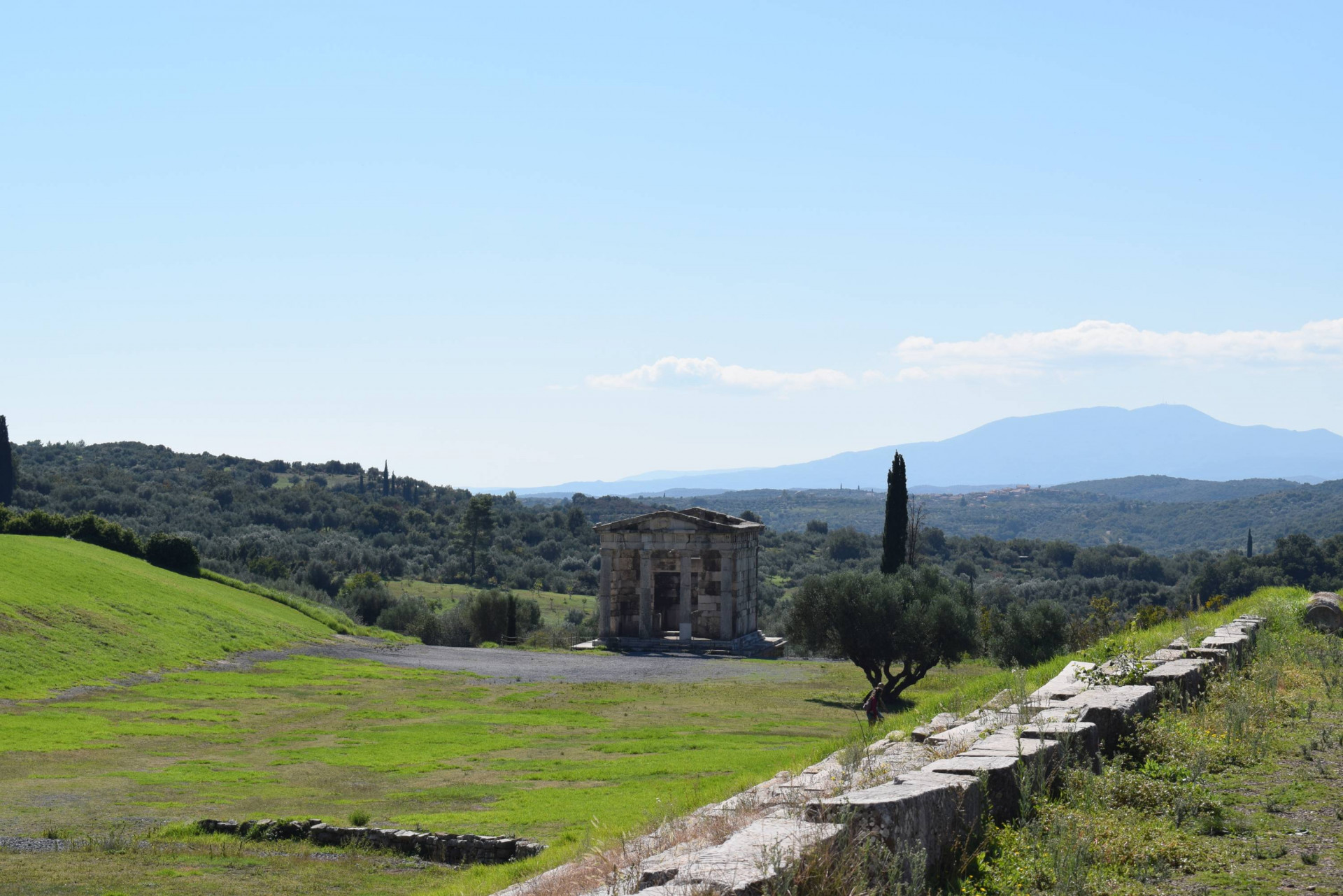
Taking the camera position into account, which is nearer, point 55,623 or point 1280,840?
point 1280,840

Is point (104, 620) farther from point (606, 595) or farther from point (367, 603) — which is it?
point (367, 603)

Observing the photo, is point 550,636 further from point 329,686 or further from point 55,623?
point 55,623

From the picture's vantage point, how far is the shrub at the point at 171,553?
49.2m

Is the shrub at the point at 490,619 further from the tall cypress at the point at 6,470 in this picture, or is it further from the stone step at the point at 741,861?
the stone step at the point at 741,861

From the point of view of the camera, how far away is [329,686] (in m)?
34.6

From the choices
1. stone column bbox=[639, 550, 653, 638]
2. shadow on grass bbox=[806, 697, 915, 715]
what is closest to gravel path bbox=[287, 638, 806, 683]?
stone column bbox=[639, 550, 653, 638]

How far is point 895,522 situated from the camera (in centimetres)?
5275

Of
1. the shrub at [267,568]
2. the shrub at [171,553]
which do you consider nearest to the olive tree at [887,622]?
the shrub at [171,553]

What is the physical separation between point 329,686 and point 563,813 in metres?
19.4

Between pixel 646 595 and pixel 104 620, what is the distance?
77.2 ft

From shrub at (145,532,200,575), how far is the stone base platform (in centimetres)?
1688

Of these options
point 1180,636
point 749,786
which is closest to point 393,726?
point 749,786

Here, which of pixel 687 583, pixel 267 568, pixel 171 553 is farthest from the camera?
pixel 267 568

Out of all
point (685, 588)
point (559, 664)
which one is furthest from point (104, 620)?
point (685, 588)
